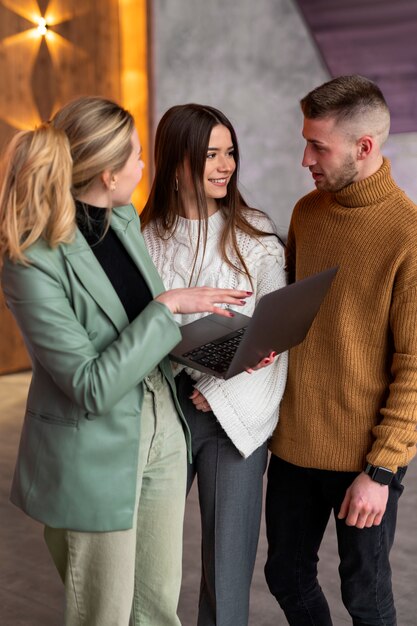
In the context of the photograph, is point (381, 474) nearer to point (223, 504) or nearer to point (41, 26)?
point (223, 504)

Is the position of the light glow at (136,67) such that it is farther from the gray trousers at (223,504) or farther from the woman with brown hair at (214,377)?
the gray trousers at (223,504)

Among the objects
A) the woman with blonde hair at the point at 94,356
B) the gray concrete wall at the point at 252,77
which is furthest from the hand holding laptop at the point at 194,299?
the gray concrete wall at the point at 252,77

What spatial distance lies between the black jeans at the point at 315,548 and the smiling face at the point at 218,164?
651 mm

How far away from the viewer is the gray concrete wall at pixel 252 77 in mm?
6004

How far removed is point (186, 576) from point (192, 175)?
1.56m

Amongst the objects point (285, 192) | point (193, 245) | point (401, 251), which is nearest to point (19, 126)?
point (285, 192)

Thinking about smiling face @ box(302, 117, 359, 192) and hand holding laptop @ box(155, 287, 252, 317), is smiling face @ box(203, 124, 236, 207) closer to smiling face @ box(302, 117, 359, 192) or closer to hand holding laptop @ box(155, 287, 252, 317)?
smiling face @ box(302, 117, 359, 192)

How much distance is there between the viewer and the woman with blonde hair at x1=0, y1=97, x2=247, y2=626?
147cm

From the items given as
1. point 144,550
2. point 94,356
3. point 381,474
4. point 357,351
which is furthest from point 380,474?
point 94,356

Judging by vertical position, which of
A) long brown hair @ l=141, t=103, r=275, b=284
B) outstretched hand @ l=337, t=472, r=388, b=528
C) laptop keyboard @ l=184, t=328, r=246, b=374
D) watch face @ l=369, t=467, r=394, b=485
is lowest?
outstretched hand @ l=337, t=472, r=388, b=528

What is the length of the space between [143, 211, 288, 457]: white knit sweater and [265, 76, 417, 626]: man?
0.17 feet

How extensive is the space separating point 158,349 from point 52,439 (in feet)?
0.89

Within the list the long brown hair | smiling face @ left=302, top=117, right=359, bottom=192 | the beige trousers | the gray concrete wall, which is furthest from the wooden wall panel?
smiling face @ left=302, top=117, right=359, bottom=192

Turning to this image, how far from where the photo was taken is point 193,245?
197 cm
